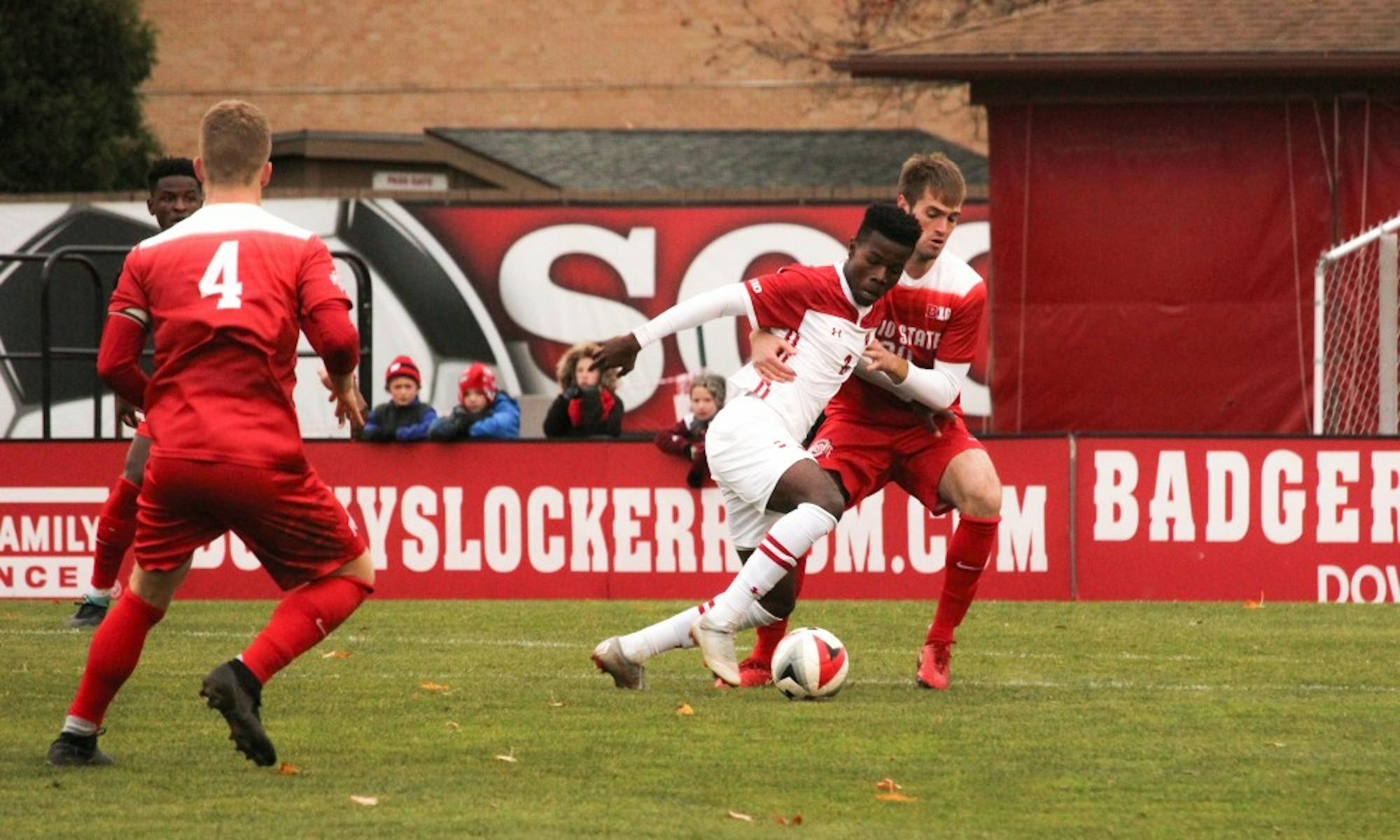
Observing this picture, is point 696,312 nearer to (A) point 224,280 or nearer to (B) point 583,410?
(A) point 224,280

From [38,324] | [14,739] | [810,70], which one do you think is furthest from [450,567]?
[810,70]

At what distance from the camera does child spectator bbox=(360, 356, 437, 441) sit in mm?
14820

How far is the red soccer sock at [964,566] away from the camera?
9086 millimetres

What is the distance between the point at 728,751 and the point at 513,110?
31.6 metres

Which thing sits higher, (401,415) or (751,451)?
(401,415)

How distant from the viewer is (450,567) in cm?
1469

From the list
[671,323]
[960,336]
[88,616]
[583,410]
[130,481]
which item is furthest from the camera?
[583,410]

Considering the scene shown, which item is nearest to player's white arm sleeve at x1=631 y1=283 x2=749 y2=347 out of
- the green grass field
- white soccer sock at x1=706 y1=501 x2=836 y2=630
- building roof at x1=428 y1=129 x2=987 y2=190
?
white soccer sock at x1=706 y1=501 x2=836 y2=630

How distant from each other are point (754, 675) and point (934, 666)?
0.71 metres

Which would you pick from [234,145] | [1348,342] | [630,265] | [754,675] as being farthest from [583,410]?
[234,145]

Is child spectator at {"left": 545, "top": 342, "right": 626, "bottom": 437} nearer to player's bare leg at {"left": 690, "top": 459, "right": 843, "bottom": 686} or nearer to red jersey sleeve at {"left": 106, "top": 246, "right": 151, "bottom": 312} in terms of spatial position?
player's bare leg at {"left": 690, "top": 459, "right": 843, "bottom": 686}

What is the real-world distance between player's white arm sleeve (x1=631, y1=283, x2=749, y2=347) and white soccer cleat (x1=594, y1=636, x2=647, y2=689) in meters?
1.17

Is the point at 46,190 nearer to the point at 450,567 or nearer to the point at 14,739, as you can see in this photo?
the point at 450,567

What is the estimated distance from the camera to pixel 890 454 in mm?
9281
